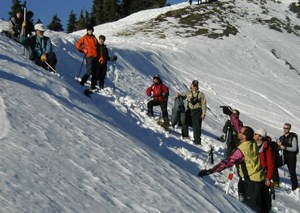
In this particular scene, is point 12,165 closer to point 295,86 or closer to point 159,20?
point 295,86

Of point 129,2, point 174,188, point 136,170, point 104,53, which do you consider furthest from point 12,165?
point 129,2

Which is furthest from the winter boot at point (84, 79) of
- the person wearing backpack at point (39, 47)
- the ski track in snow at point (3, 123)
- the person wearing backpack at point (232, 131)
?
the ski track in snow at point (3, 123)

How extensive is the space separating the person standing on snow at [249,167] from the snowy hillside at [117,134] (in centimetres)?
47

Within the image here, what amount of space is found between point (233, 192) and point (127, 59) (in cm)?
1306

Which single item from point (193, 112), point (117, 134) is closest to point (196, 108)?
point (193, 112)

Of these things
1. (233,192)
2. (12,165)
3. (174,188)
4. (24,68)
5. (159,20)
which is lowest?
(233,192)

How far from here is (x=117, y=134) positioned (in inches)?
365

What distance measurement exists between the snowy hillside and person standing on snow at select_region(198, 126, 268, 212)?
47 cm

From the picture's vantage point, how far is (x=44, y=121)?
26.1 ft

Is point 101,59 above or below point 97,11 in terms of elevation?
below

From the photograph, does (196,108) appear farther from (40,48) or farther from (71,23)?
(71,23)

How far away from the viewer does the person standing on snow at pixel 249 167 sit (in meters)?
7.65

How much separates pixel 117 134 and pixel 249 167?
272cm

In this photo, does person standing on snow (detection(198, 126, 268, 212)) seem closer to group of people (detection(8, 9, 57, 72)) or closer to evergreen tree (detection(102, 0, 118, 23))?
group of people (detection(8, 9, 57, 72))
